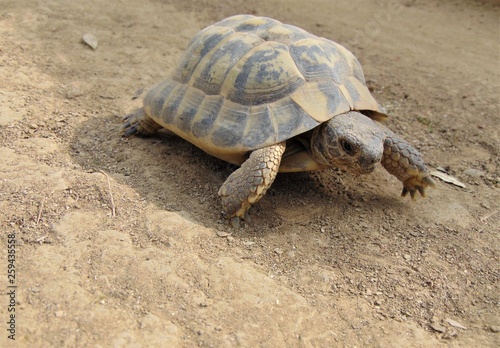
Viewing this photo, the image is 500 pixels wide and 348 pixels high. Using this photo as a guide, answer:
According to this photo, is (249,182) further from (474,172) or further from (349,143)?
(474,172)

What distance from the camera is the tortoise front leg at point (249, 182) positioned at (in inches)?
126

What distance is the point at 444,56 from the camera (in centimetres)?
649

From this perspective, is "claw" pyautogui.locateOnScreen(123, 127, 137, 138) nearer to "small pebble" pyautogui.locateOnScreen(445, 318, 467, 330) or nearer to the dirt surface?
the dirt surface

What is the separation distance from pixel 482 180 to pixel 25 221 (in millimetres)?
3599

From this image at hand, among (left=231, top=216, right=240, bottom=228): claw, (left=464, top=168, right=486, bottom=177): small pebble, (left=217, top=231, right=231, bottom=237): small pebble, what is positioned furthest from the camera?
(left=464, top=168, right=486, bottom=177): small pebble

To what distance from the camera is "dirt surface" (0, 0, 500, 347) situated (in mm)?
2438

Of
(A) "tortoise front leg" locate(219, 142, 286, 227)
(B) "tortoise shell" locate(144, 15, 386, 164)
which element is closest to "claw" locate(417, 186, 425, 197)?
(B) "tortoise shell" locate(144, 15, 386, 164)

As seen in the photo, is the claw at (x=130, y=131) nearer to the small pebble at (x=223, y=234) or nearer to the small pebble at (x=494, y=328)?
the small pebble at (x=223, y=234)

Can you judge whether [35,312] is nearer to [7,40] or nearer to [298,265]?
[298,265]

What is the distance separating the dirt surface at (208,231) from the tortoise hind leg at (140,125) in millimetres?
95

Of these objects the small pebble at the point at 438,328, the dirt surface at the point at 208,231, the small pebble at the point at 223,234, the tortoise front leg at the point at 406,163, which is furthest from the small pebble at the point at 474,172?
the small pebble at the point at 223,234

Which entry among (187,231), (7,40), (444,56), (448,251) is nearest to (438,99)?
(444,56)

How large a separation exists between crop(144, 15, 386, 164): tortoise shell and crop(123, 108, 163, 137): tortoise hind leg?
293mm

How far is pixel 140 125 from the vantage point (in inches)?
166
